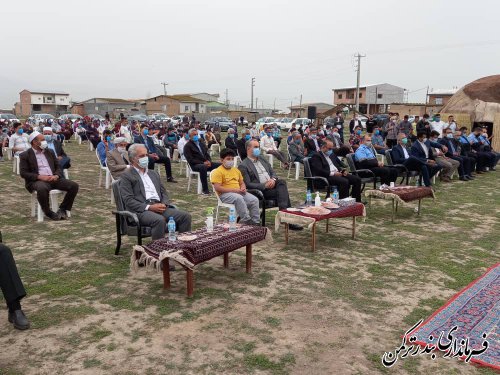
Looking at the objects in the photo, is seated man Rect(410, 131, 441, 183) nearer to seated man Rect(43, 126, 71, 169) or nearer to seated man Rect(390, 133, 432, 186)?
seated man Rect(390, 133, 432, 186)

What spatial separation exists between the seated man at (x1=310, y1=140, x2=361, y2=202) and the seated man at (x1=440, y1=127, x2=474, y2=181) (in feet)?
19.0

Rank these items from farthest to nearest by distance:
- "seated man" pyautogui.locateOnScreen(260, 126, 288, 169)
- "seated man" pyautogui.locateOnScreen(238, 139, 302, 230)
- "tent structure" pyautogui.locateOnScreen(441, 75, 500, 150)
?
"tent structure" pyautogui.locateOnScreen(441, 75, 500, 150) < "seated man" pyautogui.locateOnScreen(260, 126, 288, 169) < "seated man" pyautogui.locateOnScreen(238, 139, 302, 230)

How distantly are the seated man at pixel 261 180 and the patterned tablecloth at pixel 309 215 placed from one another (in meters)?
0.93

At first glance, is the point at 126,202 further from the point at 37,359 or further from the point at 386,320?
the point at 386,320

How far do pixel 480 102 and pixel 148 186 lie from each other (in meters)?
21.5

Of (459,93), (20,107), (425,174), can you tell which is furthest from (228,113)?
(425,174)

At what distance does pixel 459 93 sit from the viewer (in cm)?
2433

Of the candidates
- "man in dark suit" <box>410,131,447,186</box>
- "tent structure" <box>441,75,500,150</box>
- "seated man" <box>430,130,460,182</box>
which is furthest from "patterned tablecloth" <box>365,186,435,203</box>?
Result: "tent structure" <box>441,75,500,150</box>

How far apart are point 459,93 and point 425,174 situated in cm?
1654

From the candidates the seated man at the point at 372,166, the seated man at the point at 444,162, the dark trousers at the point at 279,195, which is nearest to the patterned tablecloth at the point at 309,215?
the dark trousers at the point at 279,195

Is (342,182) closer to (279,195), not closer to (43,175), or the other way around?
(279,195)

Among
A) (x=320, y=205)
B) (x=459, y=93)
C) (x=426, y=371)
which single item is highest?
(x=459, y=93)

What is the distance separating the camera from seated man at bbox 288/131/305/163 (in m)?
12.4

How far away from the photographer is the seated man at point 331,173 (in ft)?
26.7
